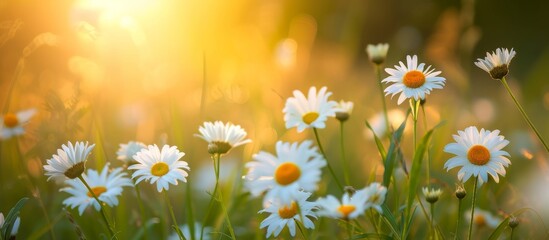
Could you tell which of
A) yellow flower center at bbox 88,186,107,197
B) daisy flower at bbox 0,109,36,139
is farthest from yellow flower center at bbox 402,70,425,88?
daisy flower at bbox 0,109,36,139

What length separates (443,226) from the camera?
1.69 metres

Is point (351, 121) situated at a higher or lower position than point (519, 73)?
lower

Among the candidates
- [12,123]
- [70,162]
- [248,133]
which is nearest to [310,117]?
[70,162]

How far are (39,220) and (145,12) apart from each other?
1028mm

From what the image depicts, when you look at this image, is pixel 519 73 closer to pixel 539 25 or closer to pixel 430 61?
pixel 430 61

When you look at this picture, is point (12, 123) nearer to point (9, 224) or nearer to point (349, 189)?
point (9, 224)

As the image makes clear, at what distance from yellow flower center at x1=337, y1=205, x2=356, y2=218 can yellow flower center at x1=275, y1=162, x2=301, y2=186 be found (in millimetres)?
74

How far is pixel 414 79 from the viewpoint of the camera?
3.30ft

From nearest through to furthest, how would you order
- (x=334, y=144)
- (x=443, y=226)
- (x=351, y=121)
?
(x=443, y=226) < (x=334, y=144) < (x=351, y=121)

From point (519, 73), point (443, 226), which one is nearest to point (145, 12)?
point (443, 226)

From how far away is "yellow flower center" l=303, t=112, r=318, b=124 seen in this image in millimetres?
1021

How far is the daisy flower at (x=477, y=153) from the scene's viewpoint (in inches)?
38.2

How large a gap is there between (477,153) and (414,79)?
0.51 ft

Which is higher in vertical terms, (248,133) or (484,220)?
(248,133)
